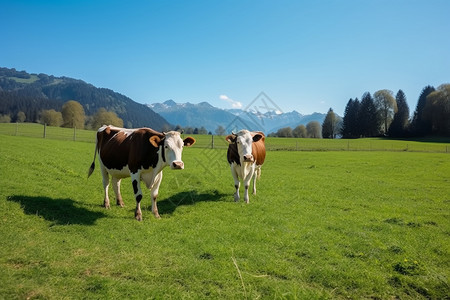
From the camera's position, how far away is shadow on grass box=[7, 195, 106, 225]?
23.6ft

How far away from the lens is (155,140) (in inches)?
308

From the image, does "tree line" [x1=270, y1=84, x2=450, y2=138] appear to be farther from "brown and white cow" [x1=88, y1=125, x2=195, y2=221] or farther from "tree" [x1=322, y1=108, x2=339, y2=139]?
"brown and white cow" [x1=88, y1=125, x2=195, y2=221]

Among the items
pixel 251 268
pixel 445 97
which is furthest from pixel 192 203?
pixel 445 97

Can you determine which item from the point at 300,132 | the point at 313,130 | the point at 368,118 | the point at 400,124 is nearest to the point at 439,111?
the point at 400,124

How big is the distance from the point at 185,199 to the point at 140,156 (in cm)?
298

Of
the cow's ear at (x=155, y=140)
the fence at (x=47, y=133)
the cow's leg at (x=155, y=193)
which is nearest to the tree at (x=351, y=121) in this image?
the fence at (x=47, y=133)

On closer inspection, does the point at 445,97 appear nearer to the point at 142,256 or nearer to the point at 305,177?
the point at 305,177

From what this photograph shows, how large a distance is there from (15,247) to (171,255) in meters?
2.82

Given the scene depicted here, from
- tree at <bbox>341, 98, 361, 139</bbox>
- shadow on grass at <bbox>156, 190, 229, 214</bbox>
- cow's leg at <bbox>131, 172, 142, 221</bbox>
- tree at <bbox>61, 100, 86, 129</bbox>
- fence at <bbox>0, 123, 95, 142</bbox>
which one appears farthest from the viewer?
tree at <bbox>341, 98, 361, 139</bbox>

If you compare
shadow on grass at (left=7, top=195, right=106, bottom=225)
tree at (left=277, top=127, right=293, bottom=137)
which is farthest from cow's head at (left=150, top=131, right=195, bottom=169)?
tree at (left=277, top=127, right=293, bottom=137)

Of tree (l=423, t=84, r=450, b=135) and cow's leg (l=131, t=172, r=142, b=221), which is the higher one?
tree (l=423, t=84, r=450, b=135)

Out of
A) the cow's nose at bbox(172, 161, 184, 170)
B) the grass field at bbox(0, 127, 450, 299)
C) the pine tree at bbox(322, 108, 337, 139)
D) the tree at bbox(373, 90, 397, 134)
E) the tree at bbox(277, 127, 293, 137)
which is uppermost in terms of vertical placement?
the tree at bbox(373, 90, 397, 134)

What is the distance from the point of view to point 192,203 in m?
9.87

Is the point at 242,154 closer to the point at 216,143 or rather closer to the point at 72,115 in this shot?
the point at 216,143
